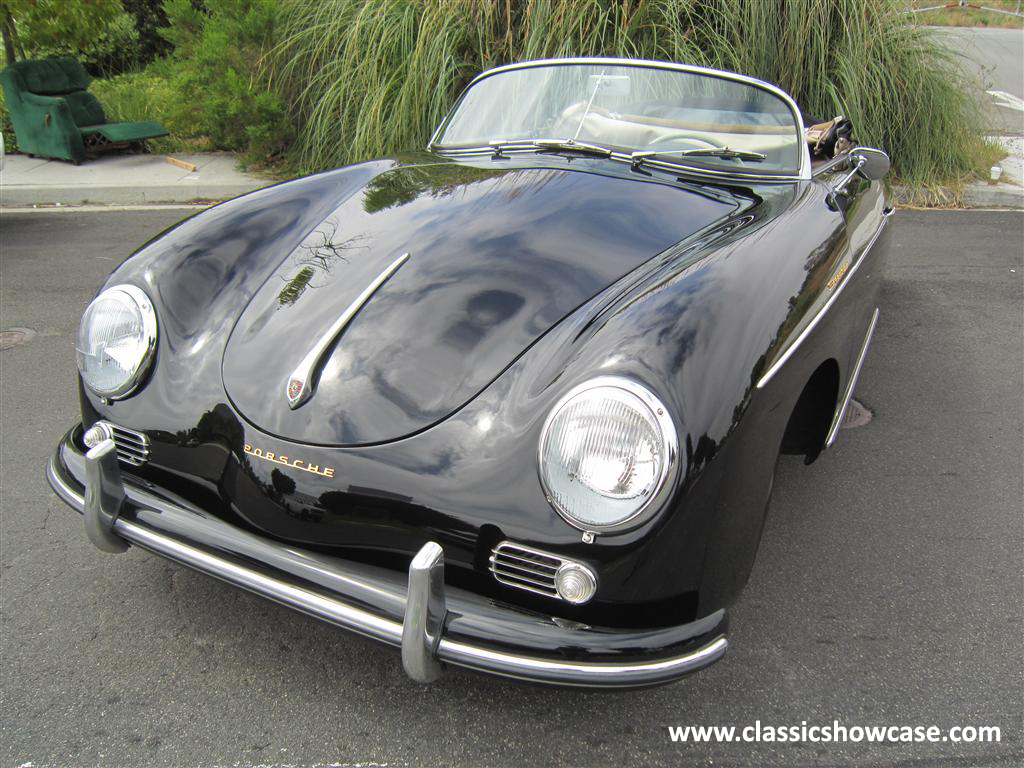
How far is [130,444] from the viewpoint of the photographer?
84.7 inches

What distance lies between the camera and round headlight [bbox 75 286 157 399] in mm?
2182

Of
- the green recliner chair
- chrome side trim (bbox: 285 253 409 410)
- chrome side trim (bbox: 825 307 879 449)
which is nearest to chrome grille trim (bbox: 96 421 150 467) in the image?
chrome side trim (bbox: 285 253 409 410)

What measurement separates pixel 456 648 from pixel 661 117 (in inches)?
87.0

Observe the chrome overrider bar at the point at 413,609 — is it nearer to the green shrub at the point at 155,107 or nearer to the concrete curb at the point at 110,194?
the concrete curb at the point at 110,194

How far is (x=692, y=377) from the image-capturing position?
5.90 ft

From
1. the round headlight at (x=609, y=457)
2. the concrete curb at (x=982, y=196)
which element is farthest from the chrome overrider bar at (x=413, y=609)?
the concrete curb at (x=982, y=196)

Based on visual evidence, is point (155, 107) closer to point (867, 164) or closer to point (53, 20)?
point (53, 20)

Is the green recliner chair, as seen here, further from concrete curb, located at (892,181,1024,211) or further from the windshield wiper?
concrete curb, located at (892,181,1024,211)

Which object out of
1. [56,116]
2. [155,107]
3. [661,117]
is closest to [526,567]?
[661,117]

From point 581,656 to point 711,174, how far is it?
184 cm

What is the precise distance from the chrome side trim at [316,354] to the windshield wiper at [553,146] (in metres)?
1.07

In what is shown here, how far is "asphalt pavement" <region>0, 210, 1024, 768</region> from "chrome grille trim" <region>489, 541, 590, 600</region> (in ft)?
0.91

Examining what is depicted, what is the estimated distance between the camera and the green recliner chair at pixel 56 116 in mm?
7883

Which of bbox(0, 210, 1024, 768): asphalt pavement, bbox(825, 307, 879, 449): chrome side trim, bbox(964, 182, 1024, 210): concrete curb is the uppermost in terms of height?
bbox(825, 307, 879, 449): chrome side trim
